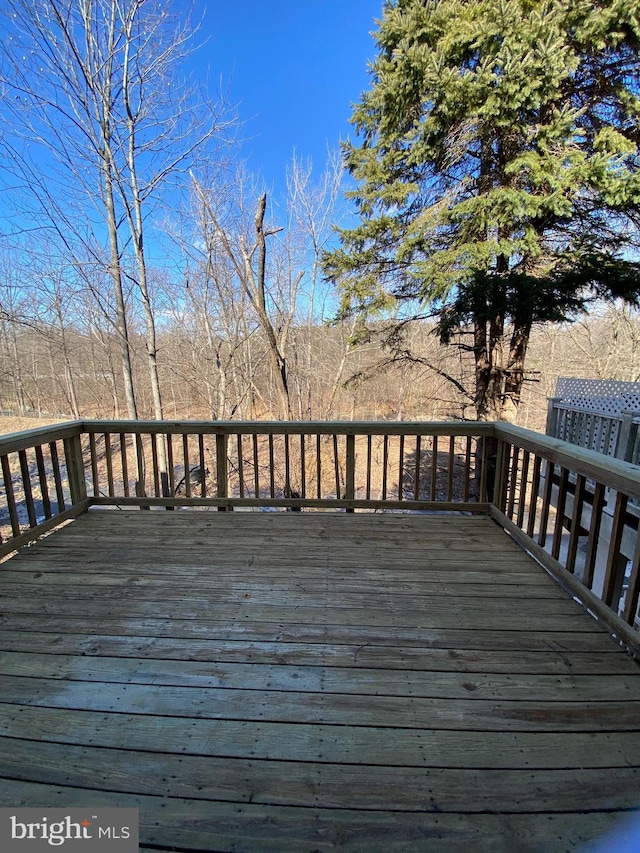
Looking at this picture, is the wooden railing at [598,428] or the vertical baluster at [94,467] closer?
the vertical baluster at [94,467]

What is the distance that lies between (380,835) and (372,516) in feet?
7.10

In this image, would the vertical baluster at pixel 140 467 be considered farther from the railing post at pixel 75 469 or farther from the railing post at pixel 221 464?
the railing post at pixel 221 464

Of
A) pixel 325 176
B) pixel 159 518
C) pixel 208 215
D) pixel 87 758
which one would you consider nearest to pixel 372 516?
pixel 159 518

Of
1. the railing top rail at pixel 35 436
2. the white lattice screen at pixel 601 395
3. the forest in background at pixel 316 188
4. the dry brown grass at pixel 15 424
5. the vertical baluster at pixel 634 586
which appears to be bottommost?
the dry brown grass at pixel 15 424

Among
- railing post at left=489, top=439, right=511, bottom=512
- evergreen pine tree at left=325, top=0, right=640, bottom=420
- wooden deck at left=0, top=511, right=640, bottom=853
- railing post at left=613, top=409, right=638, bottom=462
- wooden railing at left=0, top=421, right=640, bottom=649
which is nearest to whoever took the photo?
wooden deck at left=0, top=511, right=640, bottom=853

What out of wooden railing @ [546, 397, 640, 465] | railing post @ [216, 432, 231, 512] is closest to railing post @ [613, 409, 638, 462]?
wooden railing @ [546, 397, 640, 465]

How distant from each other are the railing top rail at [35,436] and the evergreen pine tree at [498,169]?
4.79 m

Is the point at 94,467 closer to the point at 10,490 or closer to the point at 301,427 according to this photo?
the point at 10,490

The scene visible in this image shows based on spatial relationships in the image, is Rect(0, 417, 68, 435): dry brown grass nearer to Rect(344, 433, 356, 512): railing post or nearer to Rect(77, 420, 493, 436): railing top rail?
Rect(77, 420, 493, 436): railing top rail

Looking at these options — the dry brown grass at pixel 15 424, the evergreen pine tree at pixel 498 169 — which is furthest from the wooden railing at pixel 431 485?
the dry brown grass at pixel 15 424

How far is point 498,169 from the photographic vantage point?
18.5 feet

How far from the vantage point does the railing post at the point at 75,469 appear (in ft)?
10.5

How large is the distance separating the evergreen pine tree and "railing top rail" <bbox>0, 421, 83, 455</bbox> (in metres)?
4.79

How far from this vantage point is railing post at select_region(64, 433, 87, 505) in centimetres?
321
